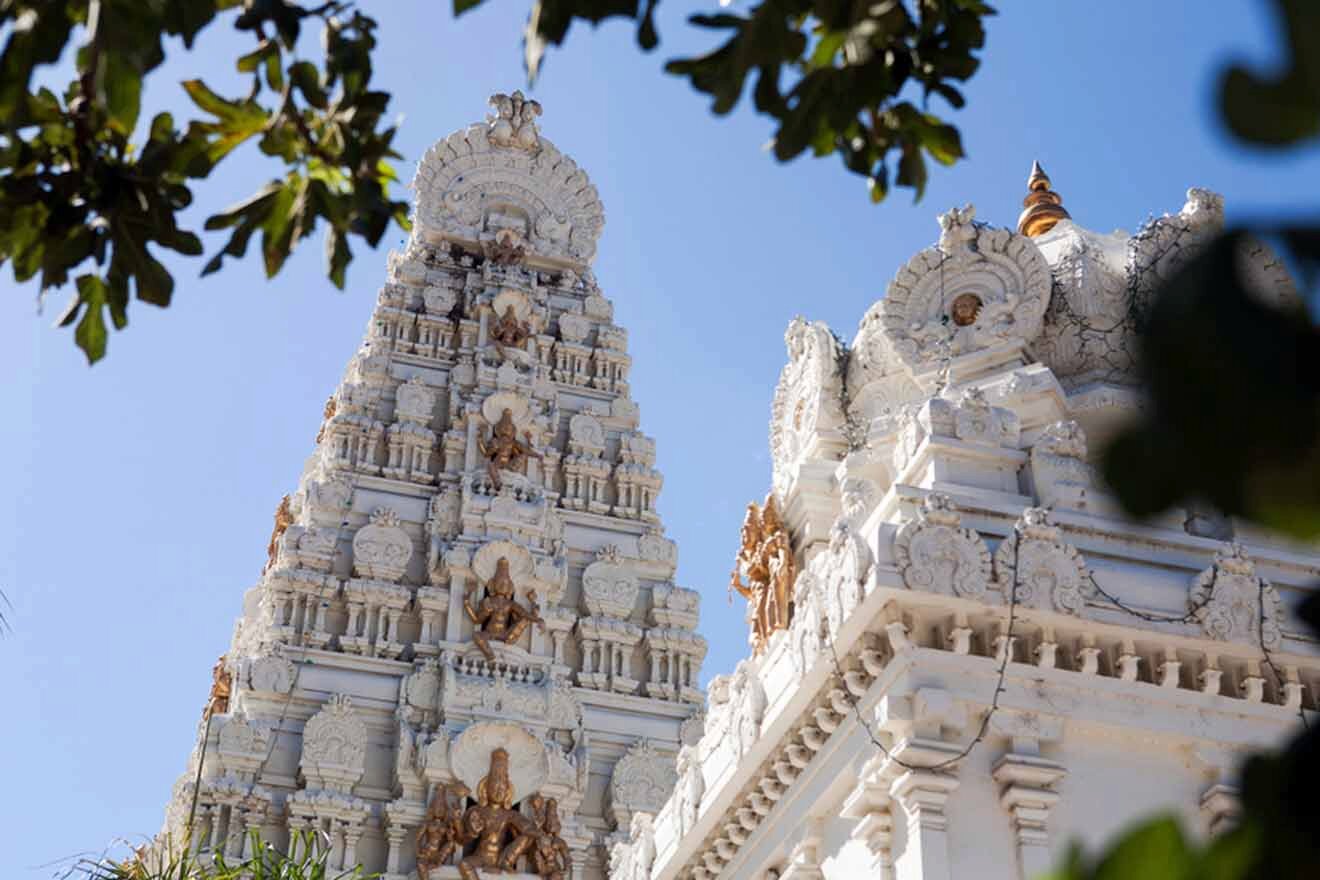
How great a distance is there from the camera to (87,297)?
4762 mm

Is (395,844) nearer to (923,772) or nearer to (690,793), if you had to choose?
(690,793)

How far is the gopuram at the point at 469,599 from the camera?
967 inches

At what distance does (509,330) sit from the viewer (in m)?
32.3

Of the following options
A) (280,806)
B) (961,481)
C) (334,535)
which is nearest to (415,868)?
(280,806)

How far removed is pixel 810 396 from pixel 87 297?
37.9ft

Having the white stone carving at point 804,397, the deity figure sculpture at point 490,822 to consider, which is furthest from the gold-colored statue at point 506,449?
the white stone carving at point 804,397

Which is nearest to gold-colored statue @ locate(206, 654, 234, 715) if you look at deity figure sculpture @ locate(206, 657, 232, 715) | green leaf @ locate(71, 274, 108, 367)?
deity figure sculpture @ locate(206, 657, 232, 715)

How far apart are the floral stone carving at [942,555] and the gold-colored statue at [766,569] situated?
403 centimetres

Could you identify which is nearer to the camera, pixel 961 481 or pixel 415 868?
pixel 961 481

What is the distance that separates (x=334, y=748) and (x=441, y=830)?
2193 millimetres

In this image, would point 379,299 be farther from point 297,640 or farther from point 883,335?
point 883,335

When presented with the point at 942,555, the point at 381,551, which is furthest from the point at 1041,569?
the point at 381,551

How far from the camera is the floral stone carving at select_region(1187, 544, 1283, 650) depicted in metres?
11.2

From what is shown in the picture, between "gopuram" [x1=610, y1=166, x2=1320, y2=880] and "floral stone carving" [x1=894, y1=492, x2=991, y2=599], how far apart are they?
0.02 metres
